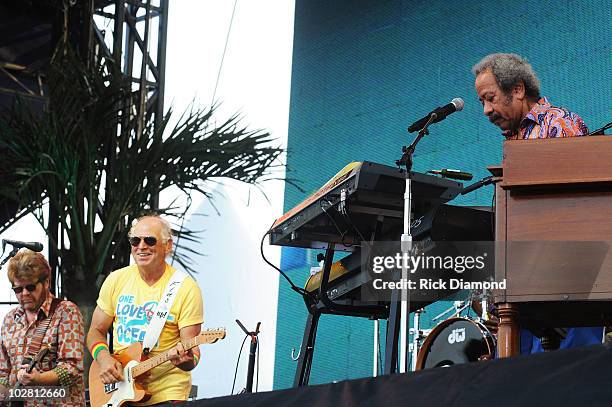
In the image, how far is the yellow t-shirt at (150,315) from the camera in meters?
3.99

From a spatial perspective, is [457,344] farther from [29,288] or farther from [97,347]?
[29,288]

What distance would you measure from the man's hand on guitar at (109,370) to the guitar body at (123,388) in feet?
0.07

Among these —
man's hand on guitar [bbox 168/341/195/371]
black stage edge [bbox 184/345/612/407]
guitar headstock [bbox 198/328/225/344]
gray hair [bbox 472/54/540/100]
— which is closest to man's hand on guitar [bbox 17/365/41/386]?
man's hand on guitar [bbox 168/341/195/371]

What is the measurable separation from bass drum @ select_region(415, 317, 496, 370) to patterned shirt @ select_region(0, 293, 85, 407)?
163 cm

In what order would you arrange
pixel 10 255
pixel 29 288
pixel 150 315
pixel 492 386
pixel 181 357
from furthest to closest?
pixel 10 255
pixel 29 288
pixel 150 315
pixel 181 357
pixel 492 386

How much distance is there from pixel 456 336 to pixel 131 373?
4.41 ft

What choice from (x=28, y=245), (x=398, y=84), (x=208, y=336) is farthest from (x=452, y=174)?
(x=398, y=84)

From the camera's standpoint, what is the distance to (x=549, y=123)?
10.1ft

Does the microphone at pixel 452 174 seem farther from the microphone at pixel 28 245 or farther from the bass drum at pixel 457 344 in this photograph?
the microphone at pixel 28 245

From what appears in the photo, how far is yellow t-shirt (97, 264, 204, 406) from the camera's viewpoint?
3.99m

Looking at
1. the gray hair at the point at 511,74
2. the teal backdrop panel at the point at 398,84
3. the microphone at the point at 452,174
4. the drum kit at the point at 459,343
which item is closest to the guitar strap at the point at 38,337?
the drum kit at the point at 459,343

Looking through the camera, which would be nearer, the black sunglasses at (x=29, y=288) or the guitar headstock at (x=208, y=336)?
the guitar headstock at (x=208, y=336)

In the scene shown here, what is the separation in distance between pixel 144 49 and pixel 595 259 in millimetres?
5963

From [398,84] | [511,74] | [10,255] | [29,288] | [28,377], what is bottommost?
[28,377]
